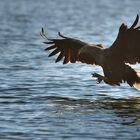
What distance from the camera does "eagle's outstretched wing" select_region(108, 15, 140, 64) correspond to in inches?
525

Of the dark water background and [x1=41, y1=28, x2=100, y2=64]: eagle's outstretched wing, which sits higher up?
[x1=41, y1=28, x2=100, y2=64]: eagle's outstretched wing

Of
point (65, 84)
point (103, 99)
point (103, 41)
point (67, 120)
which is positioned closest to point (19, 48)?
point (103, 41)

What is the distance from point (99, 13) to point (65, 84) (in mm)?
28591

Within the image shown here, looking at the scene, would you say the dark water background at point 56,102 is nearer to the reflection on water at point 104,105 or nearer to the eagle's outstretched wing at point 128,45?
the reflection on water at point 104,105

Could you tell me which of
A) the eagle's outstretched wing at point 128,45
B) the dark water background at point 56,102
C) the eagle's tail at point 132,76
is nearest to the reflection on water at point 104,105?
the dark water background at point 56,102

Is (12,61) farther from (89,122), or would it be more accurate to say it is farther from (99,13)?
(99,13)

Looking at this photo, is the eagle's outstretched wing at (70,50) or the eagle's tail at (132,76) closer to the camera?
the eagle's tail at (132,76)

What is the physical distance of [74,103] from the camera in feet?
45.5

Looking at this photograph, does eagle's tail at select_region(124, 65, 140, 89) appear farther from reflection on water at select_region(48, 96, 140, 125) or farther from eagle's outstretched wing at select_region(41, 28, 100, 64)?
eagle's outstretched wing at select_region(41, 28, 100, 64)

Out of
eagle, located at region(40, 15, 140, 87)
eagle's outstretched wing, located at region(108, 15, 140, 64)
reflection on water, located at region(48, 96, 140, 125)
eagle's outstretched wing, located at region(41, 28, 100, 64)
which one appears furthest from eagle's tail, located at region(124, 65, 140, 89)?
eagle's outstretched wing, located at region(41, 28, 100, 64)

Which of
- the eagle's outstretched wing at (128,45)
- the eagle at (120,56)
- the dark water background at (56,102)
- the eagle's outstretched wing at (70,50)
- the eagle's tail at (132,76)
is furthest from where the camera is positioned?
the eagle's outstretched wing at (70,50)

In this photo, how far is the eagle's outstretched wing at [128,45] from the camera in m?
13.3

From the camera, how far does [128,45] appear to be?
44.8 ft

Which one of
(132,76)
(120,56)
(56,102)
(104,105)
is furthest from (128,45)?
(56,102)
